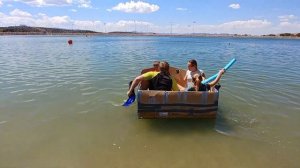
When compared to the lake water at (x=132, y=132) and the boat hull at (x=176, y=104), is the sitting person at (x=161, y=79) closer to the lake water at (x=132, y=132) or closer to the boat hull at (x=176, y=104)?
the boat hull at (x=176, y=104)

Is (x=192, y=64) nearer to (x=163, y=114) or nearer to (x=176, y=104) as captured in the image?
(x=176, y=104)

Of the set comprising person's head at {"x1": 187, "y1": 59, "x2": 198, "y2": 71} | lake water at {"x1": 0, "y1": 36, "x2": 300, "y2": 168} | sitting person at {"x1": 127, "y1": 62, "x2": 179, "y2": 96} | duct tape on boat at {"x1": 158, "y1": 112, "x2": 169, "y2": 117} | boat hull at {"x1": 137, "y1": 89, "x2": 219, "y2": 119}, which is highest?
person's head at {"x1": 187, "y1": 59, "x2": 198, "y2": 71}

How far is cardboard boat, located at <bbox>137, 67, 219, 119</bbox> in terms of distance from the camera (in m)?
7.23

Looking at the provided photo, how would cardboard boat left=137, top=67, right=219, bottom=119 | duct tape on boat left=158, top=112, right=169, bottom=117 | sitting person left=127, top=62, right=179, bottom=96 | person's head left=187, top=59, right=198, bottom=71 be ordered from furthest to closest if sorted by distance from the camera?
person's head left=187, top=59, right=198, bottom=71, sitting person left=127, top=62, right=179, bottom=96, duct tape on boat left=158, top=112, right=169, bottom=117, cardboard boat left=137, top=67, right=219, bottom=119

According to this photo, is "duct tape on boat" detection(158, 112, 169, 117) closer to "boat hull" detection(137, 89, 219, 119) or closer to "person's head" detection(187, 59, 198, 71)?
"boat hull" detection(137, 89, 219, 119)

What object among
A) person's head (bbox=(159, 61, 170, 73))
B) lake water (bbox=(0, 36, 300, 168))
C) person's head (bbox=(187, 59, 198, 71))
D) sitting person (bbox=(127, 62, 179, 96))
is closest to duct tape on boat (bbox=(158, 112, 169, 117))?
lake water (bbox=(0, 36, 300, 168))

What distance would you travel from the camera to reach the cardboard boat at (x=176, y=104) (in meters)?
7.23

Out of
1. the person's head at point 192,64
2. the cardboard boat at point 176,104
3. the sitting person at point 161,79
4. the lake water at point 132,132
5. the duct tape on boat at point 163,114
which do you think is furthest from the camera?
the person's head at point 192,64

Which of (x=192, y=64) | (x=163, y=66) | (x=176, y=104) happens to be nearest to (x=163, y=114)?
(x=176, y=104)

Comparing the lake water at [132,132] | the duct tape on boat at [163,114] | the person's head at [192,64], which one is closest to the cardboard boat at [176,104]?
the duct tape on boat at [163,114]

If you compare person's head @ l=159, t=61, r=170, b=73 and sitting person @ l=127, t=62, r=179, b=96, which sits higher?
person's head @ l=159, t=61, r=170, b=73

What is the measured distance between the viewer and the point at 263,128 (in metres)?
7.55

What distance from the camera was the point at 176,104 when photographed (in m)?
7.35

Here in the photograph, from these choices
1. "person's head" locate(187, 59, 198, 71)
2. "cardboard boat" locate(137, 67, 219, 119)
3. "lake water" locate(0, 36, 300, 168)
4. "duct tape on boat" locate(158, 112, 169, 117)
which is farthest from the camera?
"person's head" locate(187, 59, 198, 71)
